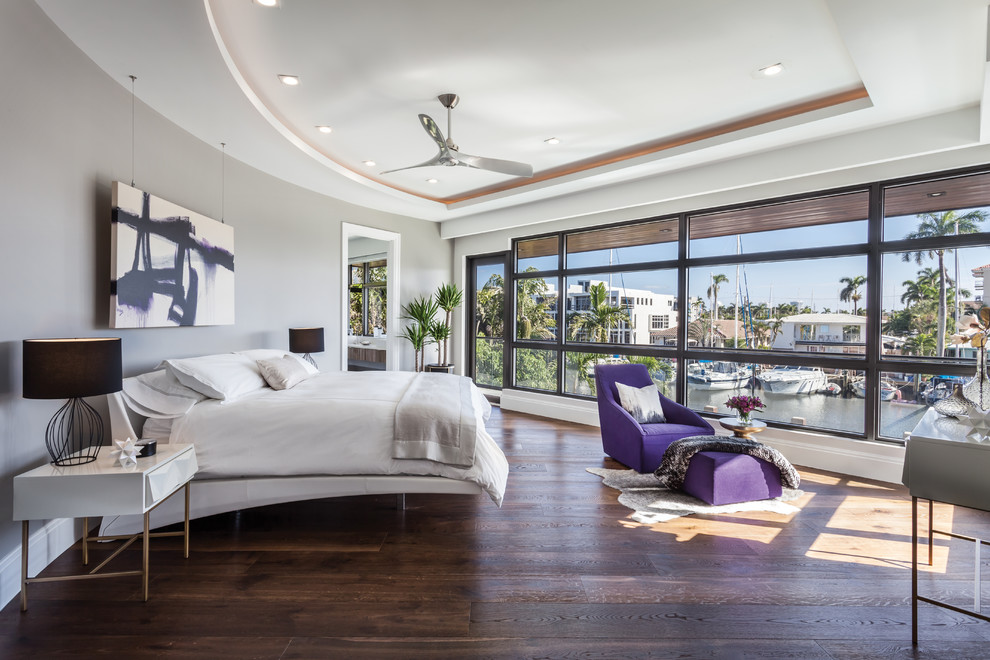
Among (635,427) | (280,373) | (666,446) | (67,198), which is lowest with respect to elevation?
(666,446)

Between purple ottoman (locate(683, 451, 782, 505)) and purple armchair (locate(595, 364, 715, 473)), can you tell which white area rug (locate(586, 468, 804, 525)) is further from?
purple armchair (locate(595, 364, 715, 473))

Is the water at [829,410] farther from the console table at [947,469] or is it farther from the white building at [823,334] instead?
the console table at [947,469]

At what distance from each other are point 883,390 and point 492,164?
12.2 ft

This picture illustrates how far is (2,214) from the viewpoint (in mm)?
2121

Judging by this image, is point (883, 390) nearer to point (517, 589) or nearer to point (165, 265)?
point (517, 589)

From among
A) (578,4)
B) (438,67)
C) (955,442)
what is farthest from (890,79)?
(438,67)

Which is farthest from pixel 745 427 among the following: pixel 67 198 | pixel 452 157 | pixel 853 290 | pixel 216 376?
pixel 67 198

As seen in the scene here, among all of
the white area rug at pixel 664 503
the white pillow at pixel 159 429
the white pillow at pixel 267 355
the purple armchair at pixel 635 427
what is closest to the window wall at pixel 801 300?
the purple armchair at pixel 635 427

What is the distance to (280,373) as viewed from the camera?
3.48 metres

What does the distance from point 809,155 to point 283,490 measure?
15.4 feet

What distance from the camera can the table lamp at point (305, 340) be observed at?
4.71m

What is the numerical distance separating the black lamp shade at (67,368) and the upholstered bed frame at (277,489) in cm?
69

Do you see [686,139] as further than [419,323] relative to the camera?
No

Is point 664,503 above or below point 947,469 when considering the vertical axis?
below
